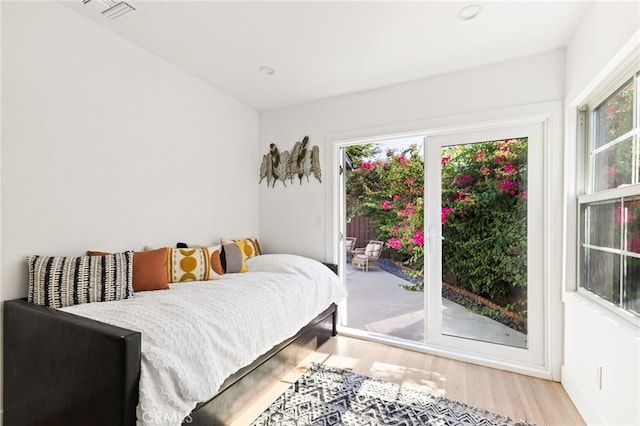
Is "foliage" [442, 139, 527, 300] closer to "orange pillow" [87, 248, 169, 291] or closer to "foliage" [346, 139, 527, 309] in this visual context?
"foliage" [346, 139, 527, 309]

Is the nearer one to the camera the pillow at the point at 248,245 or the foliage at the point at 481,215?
the foliage at the point at 481,215

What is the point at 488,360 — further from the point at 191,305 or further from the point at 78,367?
the point at 78,367

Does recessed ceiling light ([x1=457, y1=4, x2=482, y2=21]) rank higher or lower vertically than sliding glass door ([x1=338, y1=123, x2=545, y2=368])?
higher

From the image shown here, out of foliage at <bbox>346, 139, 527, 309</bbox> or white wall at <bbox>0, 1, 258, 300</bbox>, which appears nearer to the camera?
white wall at <bbox>0, 1, 258, 300</bbox>

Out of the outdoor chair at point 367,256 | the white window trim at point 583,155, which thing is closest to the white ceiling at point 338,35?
the white window trim at point 583,155

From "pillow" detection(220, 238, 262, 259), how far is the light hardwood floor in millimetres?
1153

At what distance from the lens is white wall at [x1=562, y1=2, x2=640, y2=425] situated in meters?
1.29

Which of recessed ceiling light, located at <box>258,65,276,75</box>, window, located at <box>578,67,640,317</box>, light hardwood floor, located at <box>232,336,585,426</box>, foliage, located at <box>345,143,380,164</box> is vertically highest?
recessed ceiling light, located at <box>258,65,276,75</box>

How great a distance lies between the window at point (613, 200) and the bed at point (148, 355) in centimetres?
190

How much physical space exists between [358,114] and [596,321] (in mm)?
2354

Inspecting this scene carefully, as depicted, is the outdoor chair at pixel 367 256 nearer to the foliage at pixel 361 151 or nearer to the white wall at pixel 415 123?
the white wall at pixel 415 123

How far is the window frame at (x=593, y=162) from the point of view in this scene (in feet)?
4.62

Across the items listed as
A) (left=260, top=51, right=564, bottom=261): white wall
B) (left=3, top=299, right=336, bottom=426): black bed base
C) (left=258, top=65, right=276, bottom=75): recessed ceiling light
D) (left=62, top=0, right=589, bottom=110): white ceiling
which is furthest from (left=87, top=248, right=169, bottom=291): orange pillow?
(left=258, top=65, right=276, bottom=75): recessed ceiling light

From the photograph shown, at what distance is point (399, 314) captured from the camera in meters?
3.20
